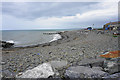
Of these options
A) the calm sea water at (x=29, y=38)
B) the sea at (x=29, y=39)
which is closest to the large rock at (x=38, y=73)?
the sea at (x=29, y=39)

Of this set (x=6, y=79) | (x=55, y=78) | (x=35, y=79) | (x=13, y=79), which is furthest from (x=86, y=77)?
(x=6, y=79)

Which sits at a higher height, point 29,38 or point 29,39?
point 29,38

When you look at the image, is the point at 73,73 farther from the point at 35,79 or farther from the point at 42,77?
the point at 35,79

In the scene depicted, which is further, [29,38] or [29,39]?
[29,38]

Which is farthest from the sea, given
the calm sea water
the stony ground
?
the stony ground

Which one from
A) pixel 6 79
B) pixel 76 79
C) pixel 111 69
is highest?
pixel 111 69

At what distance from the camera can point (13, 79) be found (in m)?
3.09

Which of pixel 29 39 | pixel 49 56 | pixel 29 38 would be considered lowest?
pixel 49 56

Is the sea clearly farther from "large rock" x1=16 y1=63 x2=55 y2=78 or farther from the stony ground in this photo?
"large rock" x1=16 y1=63 x2=55 y2=78

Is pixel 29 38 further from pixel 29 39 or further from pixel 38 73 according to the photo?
pixel 38 73

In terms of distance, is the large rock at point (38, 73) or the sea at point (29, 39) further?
the sea at point (29, 39)

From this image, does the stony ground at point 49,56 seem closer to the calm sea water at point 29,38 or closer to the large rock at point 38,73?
the large rock at point 38,73

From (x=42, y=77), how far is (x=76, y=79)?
1.27 meters

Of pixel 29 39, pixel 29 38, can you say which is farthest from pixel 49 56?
pixel 29 38
